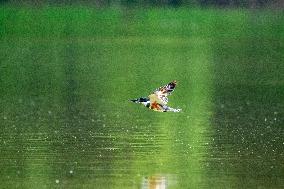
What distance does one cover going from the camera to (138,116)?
1855 centimetres

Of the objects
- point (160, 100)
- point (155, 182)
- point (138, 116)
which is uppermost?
point (138, 116)

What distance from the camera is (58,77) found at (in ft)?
83.6

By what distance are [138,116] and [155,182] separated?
17.3ft

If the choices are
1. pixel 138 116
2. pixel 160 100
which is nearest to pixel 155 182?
pixel 160 100

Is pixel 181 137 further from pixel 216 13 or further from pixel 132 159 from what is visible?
pixel 216 13

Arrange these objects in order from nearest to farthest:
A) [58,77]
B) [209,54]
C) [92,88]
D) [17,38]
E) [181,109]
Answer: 1. [181,109]
2. [92,88]
3. [58,77]
4. [209,54]
5. [17,38]

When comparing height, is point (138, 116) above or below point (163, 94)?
above

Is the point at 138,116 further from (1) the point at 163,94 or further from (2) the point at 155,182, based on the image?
(2) the point at 155,182

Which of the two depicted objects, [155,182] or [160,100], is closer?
[155,182]

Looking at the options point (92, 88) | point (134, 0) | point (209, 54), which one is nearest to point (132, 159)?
point (92, 88)

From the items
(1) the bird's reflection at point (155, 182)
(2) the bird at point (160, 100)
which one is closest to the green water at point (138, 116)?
(1) the bird's reflection at point (155, 182)

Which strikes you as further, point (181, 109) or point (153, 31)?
point (153, 31)

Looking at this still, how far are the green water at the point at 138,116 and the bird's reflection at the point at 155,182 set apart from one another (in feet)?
0.04

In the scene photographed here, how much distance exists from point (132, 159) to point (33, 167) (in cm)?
104
